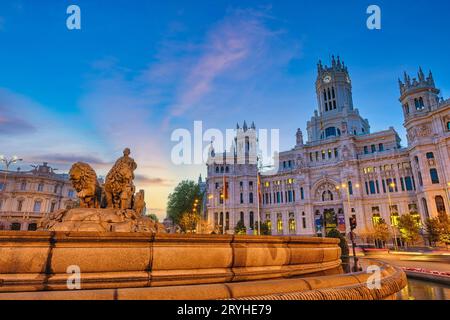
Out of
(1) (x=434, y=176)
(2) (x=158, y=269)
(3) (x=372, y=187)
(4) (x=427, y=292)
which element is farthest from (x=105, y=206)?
(3) (x=372, y=187)

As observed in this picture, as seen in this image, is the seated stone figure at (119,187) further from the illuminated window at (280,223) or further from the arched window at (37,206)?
the arched window at (37,206)

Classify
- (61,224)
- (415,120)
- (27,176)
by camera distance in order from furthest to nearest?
(27,176)
(415,120)
(61,224)

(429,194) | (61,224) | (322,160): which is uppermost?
(322,160)

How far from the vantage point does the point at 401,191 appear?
50500 mm

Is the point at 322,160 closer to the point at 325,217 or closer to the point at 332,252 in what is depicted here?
the point at 325,217

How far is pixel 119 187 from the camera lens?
340 inches

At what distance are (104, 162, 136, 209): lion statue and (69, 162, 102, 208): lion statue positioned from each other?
1.46ft

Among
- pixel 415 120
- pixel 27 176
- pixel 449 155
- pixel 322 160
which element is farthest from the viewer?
pixel 322 160

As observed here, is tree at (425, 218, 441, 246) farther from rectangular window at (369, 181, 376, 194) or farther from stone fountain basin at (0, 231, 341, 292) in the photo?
stone fountain basin at (0, 231, 341, 292)

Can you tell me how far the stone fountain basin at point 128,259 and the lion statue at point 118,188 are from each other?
14.3ft

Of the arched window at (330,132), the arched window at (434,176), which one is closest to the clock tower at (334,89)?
the arched window at (330,132)
